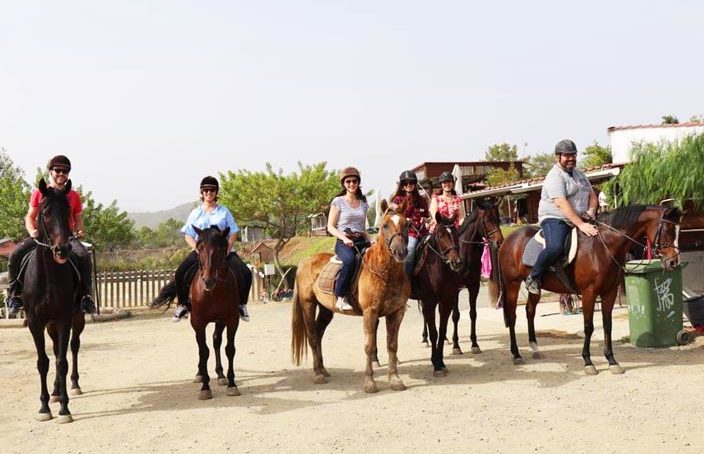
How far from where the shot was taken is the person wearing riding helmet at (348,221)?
25.4 ft

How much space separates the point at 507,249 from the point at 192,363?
537cm

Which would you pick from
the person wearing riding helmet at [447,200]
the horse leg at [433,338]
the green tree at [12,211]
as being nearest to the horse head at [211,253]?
the horse leg at [433,338]

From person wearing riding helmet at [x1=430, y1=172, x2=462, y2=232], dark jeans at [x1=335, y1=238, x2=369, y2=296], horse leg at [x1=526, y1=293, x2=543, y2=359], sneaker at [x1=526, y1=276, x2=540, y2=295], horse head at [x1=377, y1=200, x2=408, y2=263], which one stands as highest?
person wearing riding helmet at [x1=430, y1=172, x2=462, y2=232]

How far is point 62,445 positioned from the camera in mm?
5828

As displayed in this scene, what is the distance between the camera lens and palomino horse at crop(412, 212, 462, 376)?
8058mm

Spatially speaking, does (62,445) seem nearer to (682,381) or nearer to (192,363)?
(192,363)

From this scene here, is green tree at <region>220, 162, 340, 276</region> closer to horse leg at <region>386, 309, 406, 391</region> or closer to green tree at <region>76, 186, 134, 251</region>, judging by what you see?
green tree at <region>76, 186, 134, 251</region>

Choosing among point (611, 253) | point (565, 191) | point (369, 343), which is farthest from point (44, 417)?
point (611, 253)

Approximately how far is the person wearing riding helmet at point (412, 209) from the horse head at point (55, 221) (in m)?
4.10

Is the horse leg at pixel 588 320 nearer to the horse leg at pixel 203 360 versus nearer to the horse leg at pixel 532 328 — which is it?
the horse leg at pixel 532 328

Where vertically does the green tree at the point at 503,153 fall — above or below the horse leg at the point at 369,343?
above

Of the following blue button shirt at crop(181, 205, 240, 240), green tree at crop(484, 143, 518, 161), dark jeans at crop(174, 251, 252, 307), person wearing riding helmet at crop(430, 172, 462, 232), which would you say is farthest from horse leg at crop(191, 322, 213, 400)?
green tree at crop(484, 143, 518, 161)

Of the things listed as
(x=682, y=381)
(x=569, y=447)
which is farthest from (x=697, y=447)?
(x=682, y=381)

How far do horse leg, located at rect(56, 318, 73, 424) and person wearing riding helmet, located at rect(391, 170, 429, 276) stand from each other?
4.25 meters
